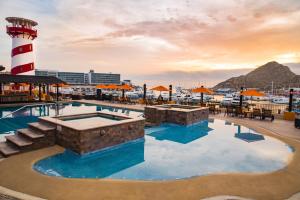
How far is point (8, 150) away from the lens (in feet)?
23.8

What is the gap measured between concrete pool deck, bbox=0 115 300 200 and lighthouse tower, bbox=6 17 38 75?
903 inches

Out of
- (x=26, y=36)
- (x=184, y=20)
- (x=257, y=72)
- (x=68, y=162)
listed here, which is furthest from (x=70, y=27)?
(x=257, y=72)

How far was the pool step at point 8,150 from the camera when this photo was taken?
22.9 feet

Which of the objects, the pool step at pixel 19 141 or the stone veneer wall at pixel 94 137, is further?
the stone veneer wall at pixel 94 137

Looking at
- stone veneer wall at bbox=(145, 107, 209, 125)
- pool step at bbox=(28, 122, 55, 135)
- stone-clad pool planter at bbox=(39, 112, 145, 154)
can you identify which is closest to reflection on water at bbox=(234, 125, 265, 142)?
stone veneer wall at bbox=(145, 107, 209, 125)

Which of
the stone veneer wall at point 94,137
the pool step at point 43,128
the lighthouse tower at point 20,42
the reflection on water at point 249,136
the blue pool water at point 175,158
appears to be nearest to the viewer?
the blue pool water at point 175,158

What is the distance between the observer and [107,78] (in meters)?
153

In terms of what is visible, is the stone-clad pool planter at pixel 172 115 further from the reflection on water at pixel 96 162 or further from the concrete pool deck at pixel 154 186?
the concrete pool deck at pixel 154 186

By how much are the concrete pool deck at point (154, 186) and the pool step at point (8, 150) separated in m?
0.92

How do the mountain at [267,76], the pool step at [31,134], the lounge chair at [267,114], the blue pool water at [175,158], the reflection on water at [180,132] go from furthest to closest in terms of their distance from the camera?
the mountain at [267,76] → the lounge chair at [267,114] → the reflection on water at [180,132] → the pool step at [31,134] → the blue pool water at [175,158]

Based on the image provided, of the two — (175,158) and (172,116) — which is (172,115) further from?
(175,158)

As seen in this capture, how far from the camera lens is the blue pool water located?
6477 mm

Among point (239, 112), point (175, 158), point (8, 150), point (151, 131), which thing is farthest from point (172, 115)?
point (8, 150)

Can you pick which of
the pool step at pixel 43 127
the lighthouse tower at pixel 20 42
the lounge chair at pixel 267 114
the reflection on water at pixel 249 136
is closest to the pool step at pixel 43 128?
the pool step at pixel 43 127
